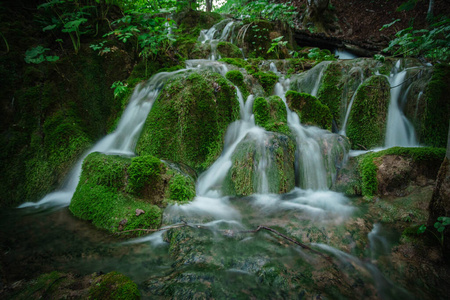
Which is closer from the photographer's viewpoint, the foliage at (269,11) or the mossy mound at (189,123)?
the mossy mound at (189,123)

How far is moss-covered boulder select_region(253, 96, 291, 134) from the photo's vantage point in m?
4.78

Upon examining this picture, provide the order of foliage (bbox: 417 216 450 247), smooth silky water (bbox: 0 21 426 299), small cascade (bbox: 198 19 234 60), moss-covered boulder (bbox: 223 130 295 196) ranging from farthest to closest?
small cascade (bbox: 198 19 234 60) < moss-covered boulder (bbox: 223 130 295 196) < smooth silky water (bbox: 0 21 426 299) < foliage (bbox: 417 216 450 247)

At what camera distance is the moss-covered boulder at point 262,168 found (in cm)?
400

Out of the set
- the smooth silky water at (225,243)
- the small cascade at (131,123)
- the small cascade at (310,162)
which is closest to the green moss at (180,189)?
→ the smooth silky water at (225,243)

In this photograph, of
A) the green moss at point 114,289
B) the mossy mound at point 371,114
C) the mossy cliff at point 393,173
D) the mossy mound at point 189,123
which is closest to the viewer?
the green moss at point 114,289

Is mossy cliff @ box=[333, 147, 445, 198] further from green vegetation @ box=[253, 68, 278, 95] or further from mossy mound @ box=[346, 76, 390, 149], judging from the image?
green vegetation @ box=[253, 68, 278, 95]

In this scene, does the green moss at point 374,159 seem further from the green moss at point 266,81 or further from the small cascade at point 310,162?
the green moss at point 266,81

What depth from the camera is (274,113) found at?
5.23 meters

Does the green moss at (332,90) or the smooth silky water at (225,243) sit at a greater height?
the green moss at (332,90)

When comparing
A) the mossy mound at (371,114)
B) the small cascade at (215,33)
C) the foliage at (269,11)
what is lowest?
the mossy mound at (371,114)

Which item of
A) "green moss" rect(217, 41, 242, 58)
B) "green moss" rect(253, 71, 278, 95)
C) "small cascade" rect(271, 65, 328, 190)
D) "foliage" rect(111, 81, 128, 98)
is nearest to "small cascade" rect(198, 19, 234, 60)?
"green moss" rect(217, 41, 242, 58)

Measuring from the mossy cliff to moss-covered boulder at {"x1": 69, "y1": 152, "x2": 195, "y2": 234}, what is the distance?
3159 mm

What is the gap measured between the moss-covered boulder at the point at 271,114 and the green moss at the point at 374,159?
164 centimetres

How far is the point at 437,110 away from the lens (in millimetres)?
4855
